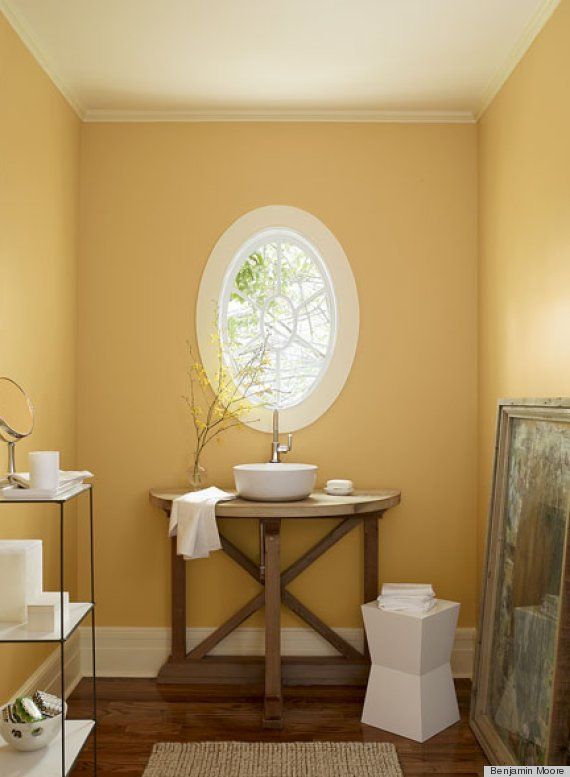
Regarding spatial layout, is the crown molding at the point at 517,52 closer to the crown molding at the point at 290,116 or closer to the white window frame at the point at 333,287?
the crown molding at the point at 290,116

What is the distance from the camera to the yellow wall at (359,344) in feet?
13.1

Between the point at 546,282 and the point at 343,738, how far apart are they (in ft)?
6.34

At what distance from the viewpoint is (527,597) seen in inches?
111

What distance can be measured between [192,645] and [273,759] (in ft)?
3.59

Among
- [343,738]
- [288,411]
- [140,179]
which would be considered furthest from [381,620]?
[140,179]

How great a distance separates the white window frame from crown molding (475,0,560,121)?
0.96 meters

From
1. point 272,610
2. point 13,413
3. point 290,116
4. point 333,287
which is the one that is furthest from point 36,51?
point 272,610

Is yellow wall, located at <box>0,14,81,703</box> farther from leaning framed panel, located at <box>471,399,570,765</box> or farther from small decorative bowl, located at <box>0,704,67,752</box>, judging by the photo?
leaning framed panel, located at <box>471,399,570,765</box>

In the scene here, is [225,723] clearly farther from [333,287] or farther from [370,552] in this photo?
[333,287]

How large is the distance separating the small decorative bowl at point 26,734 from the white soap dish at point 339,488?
1658mm

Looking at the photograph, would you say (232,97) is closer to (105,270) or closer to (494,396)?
(105,270)

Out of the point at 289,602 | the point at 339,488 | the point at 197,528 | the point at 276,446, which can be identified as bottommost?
the point at 289,602

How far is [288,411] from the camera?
399cm

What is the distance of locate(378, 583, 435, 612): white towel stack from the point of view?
3.32m
